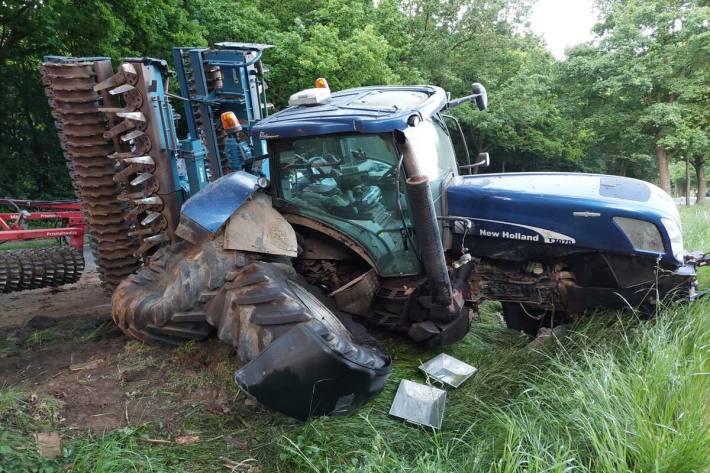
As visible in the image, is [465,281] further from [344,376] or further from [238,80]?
[238,80]

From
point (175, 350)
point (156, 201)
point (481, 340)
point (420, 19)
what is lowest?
point (481, 340)

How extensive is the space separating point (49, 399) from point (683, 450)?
3338 mm

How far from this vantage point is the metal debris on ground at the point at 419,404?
10.0 feet

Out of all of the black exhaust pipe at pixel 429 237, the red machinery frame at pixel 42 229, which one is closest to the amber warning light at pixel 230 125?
the black exhaust pipe at pixel 429 237

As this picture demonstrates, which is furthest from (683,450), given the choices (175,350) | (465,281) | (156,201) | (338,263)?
(156,201)

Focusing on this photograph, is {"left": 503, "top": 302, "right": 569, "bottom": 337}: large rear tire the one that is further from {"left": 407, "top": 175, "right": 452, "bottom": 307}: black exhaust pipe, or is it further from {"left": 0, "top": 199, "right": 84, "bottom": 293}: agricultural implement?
{"left": 0, "top": 199, "right": 84, "bottom": 293}: agricultural implement

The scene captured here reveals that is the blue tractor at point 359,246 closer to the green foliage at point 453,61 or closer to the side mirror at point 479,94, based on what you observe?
the side mirror at point 479,94

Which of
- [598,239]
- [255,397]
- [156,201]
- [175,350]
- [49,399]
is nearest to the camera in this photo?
[255,397]

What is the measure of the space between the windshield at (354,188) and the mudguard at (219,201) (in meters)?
0.29

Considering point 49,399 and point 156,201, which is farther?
point 156,201

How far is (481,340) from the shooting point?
4.25 metres

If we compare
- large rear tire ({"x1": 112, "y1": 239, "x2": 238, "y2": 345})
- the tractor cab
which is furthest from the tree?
large rear tire ({"x1": 112, "y1": 239, "x2": 238, "y2": 345})

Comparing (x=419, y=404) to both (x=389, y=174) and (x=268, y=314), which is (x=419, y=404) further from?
(x=389, y=174)

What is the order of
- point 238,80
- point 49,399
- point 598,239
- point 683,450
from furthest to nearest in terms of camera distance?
point 238,80
point 598,239
point 49,399
point 683,450
